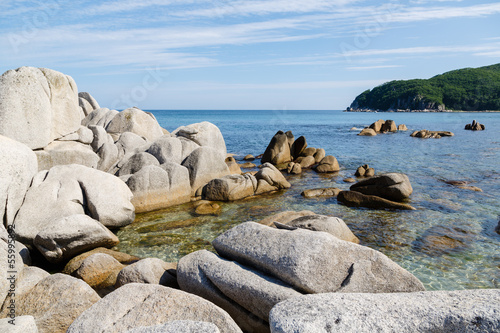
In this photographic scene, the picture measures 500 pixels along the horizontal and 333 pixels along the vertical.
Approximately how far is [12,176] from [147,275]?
18.7 feet

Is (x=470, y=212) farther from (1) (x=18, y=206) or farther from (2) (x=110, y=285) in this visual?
(1) (x=18, y=206)

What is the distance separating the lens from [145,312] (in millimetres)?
5094

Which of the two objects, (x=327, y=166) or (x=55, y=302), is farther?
(x=327, y=166)

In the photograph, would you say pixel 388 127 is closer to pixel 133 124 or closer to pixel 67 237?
pixel 133 124

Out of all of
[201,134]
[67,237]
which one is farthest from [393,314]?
[201,134]

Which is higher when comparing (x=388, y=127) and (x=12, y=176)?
(x=12, y=176)

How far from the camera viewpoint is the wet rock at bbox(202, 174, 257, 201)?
15.5 metres

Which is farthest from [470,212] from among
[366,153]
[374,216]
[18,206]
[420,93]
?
[420,93]

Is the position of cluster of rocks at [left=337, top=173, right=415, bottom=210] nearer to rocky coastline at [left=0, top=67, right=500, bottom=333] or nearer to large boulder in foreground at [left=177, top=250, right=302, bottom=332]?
rocky coastline at [left=0, top=67, right=500, bottom=333]

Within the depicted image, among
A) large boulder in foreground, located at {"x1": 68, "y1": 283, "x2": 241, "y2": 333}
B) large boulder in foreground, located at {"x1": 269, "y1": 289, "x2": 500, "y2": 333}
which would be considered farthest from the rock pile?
large boulder in foreground, located at {"x1": 269, "y1": 289, "x2": 500, "y2": 333}

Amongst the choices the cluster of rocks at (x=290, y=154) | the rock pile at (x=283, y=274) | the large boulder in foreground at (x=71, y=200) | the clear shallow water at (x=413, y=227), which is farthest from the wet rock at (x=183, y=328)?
the cluster of rocks at (x=290, y=154)

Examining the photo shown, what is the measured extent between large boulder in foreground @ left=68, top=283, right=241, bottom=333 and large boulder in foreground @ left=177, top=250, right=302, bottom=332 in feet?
2.83

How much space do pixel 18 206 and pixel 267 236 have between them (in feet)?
26.1

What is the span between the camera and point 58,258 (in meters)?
9.16
